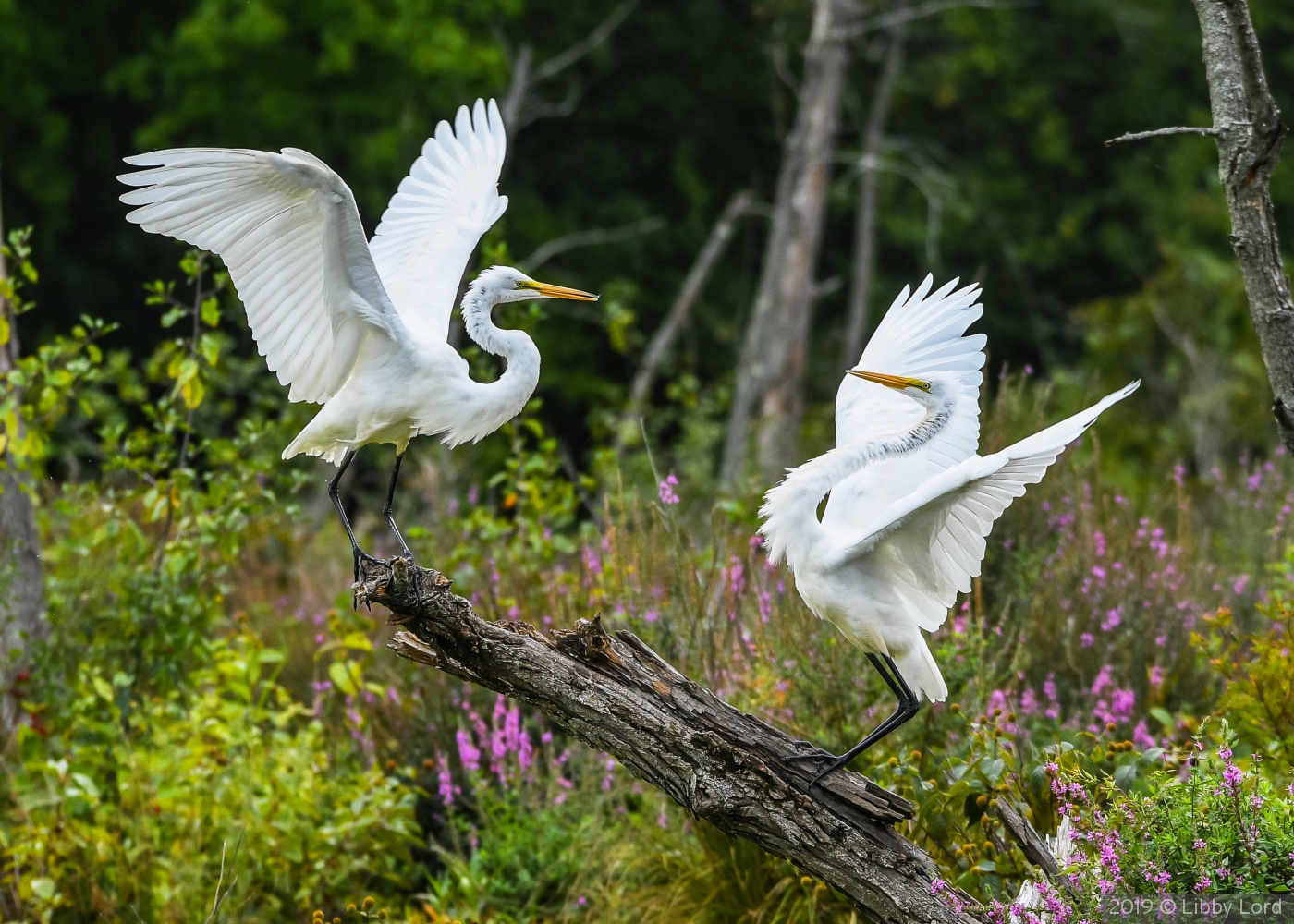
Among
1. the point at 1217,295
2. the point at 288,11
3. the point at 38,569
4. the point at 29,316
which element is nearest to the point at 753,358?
the point at 1217,295

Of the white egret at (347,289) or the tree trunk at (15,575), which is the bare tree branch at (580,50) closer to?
the tree trunk at (15,575)

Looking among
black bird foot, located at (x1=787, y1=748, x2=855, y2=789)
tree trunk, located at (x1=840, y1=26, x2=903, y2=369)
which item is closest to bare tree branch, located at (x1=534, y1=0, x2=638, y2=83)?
tree trunk, located at (x1=840, y1=26, x2=903, y2=369)

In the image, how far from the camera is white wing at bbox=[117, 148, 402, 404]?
3.35m

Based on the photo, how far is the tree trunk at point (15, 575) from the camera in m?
4.82

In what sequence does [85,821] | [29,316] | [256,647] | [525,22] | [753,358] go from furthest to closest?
1. [525,22]
2. [29,316]
3. [753,358]
4. [256,647]
5. [85,821]

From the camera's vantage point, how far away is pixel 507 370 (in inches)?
156

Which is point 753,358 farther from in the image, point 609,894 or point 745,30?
Answer: point 609,894

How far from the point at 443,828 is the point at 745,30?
529 inches

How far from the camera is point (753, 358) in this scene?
12586 millimetres

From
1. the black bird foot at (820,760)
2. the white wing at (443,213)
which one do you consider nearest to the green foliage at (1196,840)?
the black bird foot at (820,760)

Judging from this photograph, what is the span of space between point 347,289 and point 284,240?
253mm

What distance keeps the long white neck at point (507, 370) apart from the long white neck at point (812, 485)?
3.05 ft

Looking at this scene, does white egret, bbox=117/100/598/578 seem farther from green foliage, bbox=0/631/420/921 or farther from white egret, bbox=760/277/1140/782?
green foliage, bbox=0/631/420/921

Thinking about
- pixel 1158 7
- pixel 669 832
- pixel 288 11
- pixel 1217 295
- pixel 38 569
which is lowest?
pixel 669 832
